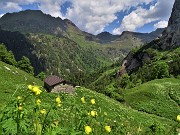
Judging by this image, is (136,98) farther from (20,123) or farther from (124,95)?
(20,123)

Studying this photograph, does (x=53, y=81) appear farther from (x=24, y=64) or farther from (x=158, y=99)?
(x=24, y=64)

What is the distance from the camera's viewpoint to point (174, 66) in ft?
442

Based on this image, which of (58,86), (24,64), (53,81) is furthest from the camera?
(24,64)

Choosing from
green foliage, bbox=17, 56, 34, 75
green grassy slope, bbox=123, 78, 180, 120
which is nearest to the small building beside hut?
green grassy slope, bbox=123, 78, 180, 120

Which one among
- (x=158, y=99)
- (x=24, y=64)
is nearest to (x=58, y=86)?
(x=158, y=99)

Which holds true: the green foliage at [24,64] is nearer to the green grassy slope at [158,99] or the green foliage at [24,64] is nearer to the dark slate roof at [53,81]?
the green grassy slope at [158,99]

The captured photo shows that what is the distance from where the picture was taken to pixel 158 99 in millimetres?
65938

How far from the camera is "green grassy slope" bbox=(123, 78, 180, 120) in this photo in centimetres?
6075

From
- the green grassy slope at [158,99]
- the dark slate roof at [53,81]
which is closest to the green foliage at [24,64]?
the green grassy slope at [158,99]

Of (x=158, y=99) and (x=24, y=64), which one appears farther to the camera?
(x=24, y=64)

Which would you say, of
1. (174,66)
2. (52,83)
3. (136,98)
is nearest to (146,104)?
(136,98)

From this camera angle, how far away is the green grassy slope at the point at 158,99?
6075cm

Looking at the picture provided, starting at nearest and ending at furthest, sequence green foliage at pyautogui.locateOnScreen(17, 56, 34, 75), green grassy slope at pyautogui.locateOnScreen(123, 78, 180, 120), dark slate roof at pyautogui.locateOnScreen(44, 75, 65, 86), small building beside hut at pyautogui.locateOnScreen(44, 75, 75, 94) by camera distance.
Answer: small building beside hut at pyautogui.locateOnScreen(44, 75, 75, 94), dark slate roof at pyautogui.locateOnScreen(44, 75, 65, 86), green grassy slope at pyautogui.locateOnScreen(123, 78, 180, 120), green foliage at pyautogui.locateOnScreen(17, 56, 34, 75)

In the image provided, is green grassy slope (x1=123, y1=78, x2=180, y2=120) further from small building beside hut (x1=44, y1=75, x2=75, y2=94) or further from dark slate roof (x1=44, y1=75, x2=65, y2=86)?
dark slate roof (x1=44, y1=75, x2=65, y2=86)
